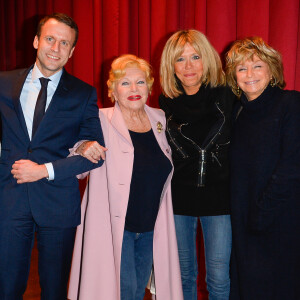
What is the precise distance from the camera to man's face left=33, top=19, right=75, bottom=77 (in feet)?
5.88

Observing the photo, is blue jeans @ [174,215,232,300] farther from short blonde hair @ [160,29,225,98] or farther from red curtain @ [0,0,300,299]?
red curtain @ [0,0,300,299]

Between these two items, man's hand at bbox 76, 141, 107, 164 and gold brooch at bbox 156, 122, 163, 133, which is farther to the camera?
gold brooch at bbox 156, 122, 163, 133

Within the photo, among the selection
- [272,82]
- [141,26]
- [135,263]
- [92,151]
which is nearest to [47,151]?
[92,151]

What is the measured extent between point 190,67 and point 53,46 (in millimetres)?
742

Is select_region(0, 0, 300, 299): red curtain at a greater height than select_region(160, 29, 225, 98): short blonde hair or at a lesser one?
greater

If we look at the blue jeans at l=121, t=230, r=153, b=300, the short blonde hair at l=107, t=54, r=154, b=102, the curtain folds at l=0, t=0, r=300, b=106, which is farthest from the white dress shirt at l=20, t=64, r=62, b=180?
the curtain folds at l=0, t=0, r=300, b=106

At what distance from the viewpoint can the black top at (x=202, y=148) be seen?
6.64 ft

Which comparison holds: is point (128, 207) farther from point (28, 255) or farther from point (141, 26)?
point (141, 26)

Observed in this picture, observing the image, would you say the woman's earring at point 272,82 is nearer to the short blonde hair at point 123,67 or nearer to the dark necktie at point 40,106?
the short blonde hair at point 123,67

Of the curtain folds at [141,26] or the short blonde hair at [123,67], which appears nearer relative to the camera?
the short blonde hair at [123,67]

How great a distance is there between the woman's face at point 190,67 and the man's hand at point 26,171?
94 cm

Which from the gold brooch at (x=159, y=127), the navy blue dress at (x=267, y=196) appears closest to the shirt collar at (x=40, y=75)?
the gold brooch at (x=159, y=127)

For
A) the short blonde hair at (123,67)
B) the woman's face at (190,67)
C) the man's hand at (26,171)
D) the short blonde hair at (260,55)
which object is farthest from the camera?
the woman's face at (190,67)

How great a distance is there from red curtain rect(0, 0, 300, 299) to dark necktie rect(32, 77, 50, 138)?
5.05 feet
